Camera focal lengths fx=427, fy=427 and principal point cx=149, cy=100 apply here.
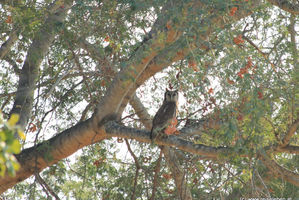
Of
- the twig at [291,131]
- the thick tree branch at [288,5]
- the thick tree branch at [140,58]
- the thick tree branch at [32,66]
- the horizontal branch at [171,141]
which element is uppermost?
the thick tree branch at [32,66]

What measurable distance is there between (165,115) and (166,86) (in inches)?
57.5

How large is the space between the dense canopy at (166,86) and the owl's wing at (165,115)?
0.24 metres

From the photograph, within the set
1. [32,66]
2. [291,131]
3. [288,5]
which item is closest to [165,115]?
[291,131]

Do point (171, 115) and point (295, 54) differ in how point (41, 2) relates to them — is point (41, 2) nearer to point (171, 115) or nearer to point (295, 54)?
point (171, 115)

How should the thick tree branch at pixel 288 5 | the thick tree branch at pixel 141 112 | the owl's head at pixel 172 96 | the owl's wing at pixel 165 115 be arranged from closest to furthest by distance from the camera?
1. the thick tree branch at pixel 288 5
2. the owl's wing at pixel 165 115
3. the owl's head at pixel 172 96
4. the thick tree branch at pixel 141 112

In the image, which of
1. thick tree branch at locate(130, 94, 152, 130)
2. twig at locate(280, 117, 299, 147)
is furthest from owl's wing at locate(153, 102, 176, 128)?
twig at locate(280, 117, 299, 147)

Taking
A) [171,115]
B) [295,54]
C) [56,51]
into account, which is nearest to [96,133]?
[171,115]

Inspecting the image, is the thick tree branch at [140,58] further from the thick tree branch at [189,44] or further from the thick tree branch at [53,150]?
the thick tree branch at [53,150]

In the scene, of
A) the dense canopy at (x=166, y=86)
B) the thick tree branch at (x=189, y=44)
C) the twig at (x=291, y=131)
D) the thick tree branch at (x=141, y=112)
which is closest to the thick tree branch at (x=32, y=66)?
the dense canopy at (x=166, y=86)

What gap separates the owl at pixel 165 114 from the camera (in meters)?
4.76

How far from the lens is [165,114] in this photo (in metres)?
5.52

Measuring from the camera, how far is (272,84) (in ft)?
14.8

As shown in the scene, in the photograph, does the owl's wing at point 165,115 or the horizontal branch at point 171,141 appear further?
the owl's wing at point 165,115

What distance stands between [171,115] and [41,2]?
8.49 feet
